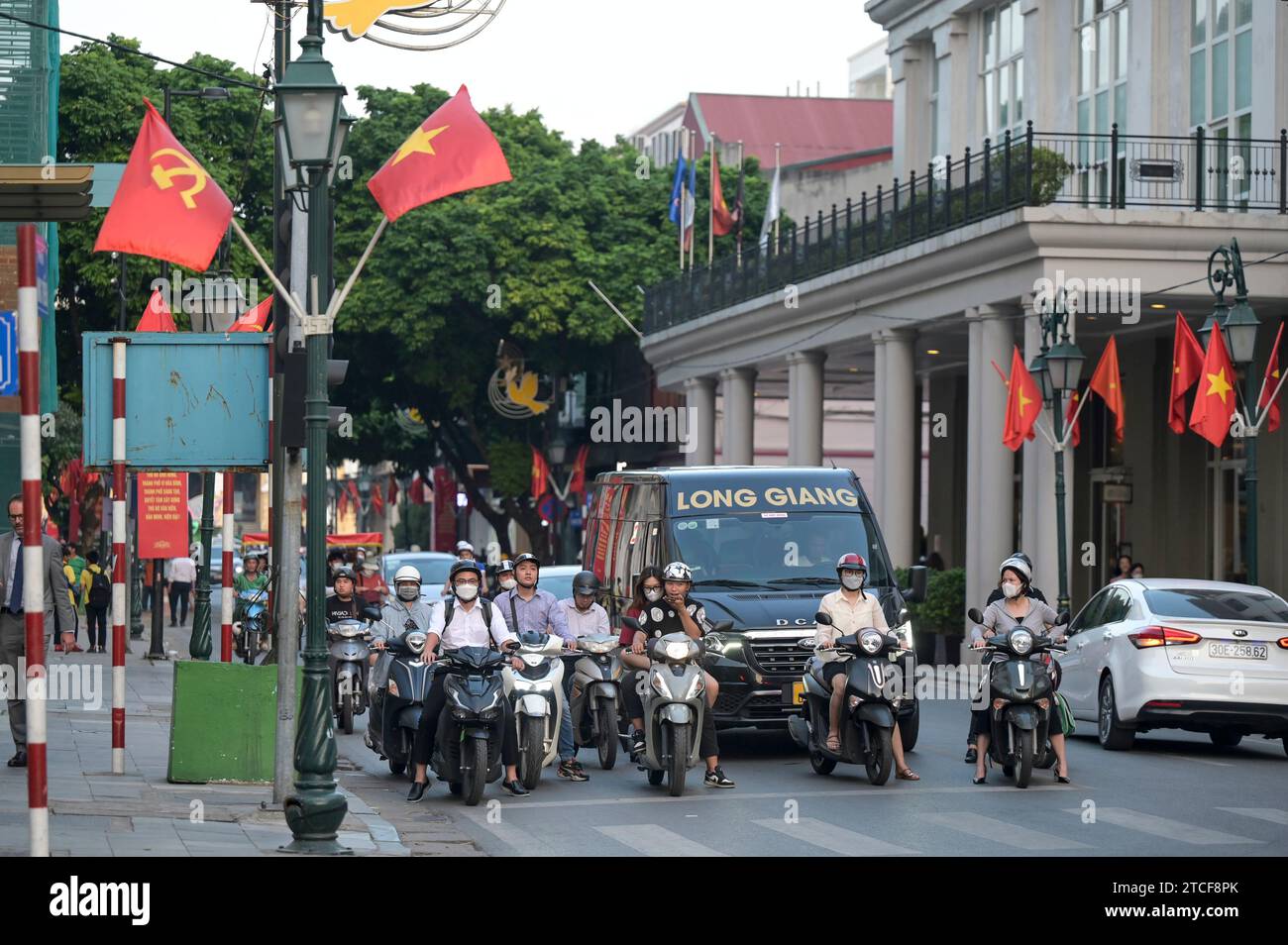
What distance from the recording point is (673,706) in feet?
49.7

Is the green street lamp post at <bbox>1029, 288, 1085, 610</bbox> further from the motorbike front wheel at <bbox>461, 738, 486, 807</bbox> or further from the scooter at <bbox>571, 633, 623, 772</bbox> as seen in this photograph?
the motorbike front wheel at <bbox>461, 738, 486, 807</bbox>

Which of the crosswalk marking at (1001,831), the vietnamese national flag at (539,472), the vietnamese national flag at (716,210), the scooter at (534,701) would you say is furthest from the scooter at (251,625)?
the vietnamese national flag at (539,472)

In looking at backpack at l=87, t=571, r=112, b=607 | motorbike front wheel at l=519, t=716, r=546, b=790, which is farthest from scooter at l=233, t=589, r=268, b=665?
motorbike front wheel at l=519, t=716, r=546, b=790

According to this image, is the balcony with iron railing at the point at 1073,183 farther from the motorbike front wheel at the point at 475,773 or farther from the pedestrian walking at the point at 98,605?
the motorbike front wheel at the point at 475,773

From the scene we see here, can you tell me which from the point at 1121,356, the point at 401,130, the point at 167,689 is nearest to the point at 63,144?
the point at 401,130

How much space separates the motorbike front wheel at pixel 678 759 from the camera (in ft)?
49.8

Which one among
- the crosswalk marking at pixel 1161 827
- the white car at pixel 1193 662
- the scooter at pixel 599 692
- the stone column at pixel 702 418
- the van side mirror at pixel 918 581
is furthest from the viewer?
the stone column at pixel 702 418

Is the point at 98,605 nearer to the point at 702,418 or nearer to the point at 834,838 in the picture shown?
the point at 702,418

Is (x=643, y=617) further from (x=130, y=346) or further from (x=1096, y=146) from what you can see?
(x=1096, y=146)

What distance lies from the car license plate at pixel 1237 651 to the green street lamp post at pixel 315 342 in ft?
29.8

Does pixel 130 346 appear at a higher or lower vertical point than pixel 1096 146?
lower

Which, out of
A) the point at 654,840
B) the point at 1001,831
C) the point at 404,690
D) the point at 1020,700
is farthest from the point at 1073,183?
the point at 654,840

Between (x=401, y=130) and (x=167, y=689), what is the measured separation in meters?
29.9

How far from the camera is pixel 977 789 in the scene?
1549 cm
